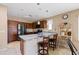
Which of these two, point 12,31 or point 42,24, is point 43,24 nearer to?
point 42,24

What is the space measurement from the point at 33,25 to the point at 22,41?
0.36 m

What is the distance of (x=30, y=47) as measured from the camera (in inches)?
75.0

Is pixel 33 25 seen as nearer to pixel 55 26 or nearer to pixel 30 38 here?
pixel 30 38

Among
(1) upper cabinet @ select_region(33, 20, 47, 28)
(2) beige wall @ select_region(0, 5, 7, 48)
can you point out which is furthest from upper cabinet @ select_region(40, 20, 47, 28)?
(2) beige wall @ select_region(0, 5, 7, 48)

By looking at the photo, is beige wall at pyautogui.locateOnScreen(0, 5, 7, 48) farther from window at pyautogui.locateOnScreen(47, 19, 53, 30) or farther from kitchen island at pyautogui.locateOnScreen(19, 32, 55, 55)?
window at pyautogui.locateOnScreen(47, 19, 53, 30)

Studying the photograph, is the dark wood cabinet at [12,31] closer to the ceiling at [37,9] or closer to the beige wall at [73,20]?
the ceiling at [37,9]

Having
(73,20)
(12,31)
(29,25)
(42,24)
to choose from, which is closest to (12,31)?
(12,31)

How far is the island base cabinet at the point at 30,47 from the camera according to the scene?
6.00ft

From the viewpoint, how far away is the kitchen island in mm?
1825

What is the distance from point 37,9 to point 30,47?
0.74 m

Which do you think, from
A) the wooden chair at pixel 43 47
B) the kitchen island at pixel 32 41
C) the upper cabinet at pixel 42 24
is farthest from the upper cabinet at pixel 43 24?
the wooden chair at pixel 43 47

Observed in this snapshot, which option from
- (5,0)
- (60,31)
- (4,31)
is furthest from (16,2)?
(60,31)

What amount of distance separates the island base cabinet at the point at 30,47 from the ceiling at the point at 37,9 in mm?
453

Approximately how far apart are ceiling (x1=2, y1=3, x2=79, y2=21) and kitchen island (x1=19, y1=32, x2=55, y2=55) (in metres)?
0.33
